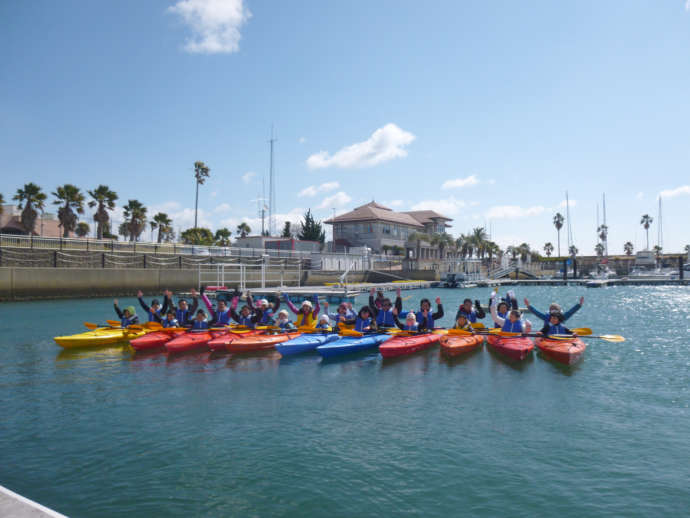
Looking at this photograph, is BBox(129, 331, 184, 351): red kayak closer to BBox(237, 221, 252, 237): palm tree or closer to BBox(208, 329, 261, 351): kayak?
BBox(208, 329, 261, 351): kayak

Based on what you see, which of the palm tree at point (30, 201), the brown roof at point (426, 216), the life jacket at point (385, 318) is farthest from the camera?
the brown roof at point (426, 216)

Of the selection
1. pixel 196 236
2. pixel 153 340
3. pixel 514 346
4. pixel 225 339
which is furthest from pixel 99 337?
pixel 196 236

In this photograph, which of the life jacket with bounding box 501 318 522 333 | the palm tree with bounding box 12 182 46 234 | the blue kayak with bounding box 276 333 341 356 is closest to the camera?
the blue kayak with bounding box 276 333 341 356

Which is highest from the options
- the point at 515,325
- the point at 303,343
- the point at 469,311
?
the point at 469,311

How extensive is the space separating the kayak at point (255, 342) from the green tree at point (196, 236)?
51.9 m

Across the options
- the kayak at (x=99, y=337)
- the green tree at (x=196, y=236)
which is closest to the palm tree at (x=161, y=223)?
the green tree at (x=196, y=236)

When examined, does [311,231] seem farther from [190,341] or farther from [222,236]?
[190,341]

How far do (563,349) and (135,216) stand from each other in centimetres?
5190

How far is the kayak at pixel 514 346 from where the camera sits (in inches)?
617

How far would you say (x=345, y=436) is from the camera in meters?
9.45

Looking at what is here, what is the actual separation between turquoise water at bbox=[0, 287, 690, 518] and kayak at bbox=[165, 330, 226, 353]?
3.93 feet

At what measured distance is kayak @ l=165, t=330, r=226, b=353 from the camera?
1725 centimetres

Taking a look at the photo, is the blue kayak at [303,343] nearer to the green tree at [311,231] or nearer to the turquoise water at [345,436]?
the turquoise water at [345,436]

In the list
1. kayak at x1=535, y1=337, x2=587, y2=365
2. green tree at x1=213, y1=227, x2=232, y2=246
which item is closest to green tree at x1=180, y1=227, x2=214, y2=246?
green tree at x1=213, y1=227, x2=232, y2=246
